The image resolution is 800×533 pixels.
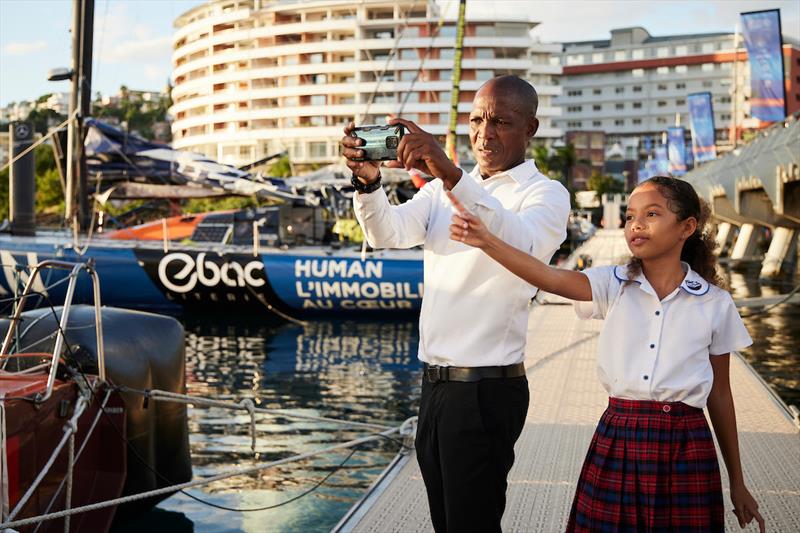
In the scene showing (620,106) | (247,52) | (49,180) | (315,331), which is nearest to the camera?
(315,331)

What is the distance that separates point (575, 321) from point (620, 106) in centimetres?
12599

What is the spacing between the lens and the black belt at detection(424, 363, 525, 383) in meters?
2.95

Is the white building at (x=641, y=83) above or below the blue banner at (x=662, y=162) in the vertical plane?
above

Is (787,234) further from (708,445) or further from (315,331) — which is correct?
(708,445)

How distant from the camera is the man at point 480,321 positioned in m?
2.92

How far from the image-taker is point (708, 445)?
9.49ft

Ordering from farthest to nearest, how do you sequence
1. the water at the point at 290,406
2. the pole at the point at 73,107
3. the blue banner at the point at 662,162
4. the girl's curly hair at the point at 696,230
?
the blue banner at the point at 662,162
the pole at the point at 73,107
the water at the point at 290,406
the girl's curly hair at the point at 696,230

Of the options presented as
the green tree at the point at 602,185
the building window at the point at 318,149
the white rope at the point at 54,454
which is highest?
the building window at the point at 318,149

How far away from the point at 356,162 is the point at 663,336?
104 centimetres

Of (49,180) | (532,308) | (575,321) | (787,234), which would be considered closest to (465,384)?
(575,321)

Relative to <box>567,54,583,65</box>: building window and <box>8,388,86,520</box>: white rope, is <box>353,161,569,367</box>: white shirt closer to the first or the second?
<box>8,388,86,520</box>: white rope

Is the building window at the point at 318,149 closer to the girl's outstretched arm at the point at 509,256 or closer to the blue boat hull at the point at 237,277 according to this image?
the blue boat hull at the point at 237,277

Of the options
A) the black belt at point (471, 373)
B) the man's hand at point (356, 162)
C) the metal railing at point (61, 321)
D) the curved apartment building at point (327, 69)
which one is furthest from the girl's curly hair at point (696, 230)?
the curved apartment building at point (327, 69)

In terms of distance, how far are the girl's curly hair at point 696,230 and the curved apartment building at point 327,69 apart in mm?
86552
